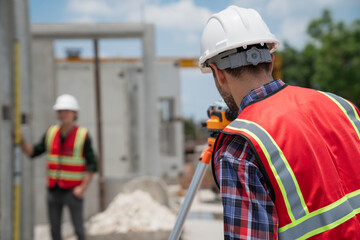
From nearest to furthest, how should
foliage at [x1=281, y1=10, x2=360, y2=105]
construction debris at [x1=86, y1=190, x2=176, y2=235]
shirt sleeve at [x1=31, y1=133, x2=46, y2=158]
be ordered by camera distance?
shirt sleeve at [x1=31, y1=133, x2=46, y2=158] → construction debris at [x1=86, y1=190, x2=176, y2=235] → foliage at [x1=281, y1=10, x2=360, y2=105]

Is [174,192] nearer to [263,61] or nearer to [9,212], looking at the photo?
[9,212]

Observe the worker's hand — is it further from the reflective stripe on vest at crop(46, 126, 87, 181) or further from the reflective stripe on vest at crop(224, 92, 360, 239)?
the reflective stripe on vest at crop(224, 92, 360, 239)

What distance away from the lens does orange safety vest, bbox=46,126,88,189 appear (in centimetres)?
415

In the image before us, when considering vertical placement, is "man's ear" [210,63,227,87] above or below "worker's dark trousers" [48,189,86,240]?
above

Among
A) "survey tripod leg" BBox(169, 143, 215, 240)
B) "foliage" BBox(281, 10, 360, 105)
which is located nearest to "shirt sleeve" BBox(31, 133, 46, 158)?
"survey tripod leg" BBox(169, 143, 215, 240)

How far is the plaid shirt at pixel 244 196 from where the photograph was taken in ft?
3.36

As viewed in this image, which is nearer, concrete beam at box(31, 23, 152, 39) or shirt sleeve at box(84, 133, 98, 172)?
shirt sleeve at box(84, 133, 98, 172)

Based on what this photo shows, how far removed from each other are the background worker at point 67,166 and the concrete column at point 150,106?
150 centimetres

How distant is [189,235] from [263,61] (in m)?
4.61

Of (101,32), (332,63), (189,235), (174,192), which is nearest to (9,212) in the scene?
(189,235)

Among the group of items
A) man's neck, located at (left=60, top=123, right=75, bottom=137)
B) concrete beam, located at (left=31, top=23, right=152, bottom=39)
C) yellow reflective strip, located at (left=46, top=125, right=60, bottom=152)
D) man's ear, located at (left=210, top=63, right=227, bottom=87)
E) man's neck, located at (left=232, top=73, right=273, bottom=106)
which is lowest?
yellow reflective strip, located at (left=46, top=125, right=60, bottom=152)

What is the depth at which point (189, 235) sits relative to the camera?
548 cm

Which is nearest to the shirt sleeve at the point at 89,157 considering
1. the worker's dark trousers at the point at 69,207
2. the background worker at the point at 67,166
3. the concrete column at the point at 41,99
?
the background worker at the point at 67,166

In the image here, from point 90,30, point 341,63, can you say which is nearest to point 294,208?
point 90,30
